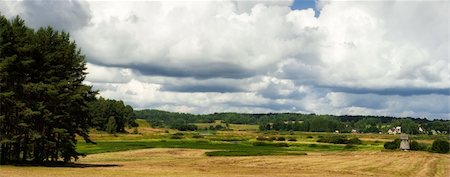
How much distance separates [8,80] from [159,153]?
41.5 meters

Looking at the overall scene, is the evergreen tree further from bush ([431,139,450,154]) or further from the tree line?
bush ([431,139,450,154])

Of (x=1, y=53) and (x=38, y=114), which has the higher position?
(x=1, y=53)

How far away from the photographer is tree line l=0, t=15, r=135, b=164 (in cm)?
5544

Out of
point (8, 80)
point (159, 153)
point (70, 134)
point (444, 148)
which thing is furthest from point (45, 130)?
point (444, 148)

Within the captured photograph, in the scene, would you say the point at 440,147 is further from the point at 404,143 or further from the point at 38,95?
the point at 38,95

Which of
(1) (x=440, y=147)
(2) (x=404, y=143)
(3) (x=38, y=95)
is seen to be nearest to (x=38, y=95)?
(3) (x=38, y=95)

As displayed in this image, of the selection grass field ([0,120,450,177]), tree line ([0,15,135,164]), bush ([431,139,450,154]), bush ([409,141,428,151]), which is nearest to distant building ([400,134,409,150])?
bush ([409,141,428,151])

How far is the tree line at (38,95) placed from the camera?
5544cm

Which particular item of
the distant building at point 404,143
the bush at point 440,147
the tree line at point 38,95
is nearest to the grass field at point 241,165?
the tree line at point 38,95

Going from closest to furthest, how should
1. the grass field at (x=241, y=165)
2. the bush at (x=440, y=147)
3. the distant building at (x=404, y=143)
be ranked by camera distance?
the grass field at (x=241, y=165), the bush at (x=440, y=147), the distant building at (x=404, y=143)

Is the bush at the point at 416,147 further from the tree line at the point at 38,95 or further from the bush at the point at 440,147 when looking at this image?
the tree line at the point at 38,95

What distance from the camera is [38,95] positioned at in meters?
57.3

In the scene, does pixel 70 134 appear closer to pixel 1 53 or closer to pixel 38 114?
pixel 38 114

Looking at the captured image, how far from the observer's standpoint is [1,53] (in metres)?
56.4
